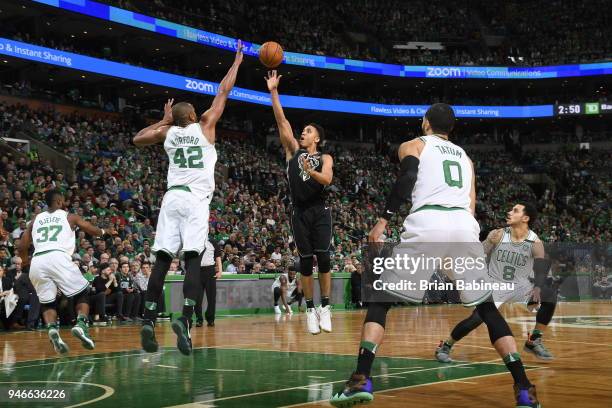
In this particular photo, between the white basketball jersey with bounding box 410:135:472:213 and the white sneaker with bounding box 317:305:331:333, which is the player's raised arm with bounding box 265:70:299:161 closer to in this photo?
the white sneaker with bounding box 317:305:331:333

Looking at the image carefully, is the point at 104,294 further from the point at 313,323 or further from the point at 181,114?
the point at 181,114

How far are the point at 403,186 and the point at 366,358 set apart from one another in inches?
51.9

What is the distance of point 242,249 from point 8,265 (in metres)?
9.04

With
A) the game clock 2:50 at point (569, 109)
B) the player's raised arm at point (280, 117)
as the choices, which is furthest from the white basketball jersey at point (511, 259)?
the game clock 2:50 at point (569, 109)

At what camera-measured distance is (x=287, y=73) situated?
152ft

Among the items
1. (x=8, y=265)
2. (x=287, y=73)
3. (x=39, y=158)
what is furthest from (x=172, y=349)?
(x=287, y=73)

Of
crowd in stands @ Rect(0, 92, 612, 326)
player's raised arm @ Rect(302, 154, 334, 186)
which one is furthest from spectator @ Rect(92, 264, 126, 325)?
player's raised arm @ Rect(302, 154, 334, 186)

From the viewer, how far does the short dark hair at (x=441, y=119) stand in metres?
6.20

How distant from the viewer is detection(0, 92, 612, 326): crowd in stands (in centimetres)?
1934

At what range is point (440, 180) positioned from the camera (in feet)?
19.5

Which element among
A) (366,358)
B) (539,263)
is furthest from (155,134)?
(539,263)

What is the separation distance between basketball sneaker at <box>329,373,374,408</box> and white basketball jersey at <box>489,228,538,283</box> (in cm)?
506

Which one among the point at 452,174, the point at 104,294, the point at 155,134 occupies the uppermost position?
the point at 155,134

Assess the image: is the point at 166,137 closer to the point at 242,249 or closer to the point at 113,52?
the point at 242,249
